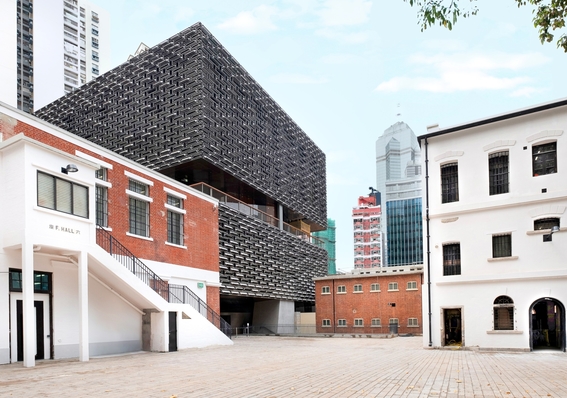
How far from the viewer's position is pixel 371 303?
41938 millimetres

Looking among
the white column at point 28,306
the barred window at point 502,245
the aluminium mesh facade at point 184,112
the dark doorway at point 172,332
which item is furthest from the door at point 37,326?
the aluminium mesh facade at point 184,112

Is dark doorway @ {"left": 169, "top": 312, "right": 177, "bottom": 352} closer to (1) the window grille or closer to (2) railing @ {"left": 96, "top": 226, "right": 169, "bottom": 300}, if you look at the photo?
(2) railing @ {"left": 96, "top": 226, "right": 169, "bottom": 300}

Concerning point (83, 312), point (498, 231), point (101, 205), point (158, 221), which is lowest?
point (83, 312)

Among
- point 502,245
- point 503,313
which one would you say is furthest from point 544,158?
point 503,313

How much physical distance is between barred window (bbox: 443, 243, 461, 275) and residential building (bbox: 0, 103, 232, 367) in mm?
10755

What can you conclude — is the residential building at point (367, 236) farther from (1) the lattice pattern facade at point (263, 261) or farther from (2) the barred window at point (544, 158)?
(2) the barred window at point (544, 158)

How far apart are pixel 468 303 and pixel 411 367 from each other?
858 centimetres

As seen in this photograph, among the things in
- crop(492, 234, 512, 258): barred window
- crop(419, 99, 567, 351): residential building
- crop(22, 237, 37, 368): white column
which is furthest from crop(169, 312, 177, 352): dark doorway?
crop(492, 234, 512, 258): barred window

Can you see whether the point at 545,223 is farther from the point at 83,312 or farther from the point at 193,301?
the point at 83,312

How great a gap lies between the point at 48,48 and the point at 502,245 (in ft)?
236

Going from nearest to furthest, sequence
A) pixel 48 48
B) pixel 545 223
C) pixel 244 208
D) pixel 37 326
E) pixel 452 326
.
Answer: pixel 37 326 < pixel 545 223 < pixel 452 326 < pixel 244 208 < pixel 48 48

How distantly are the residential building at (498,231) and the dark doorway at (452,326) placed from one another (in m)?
0.04

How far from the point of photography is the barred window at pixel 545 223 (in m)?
21.4

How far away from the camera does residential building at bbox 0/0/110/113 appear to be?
5805 centimetres
